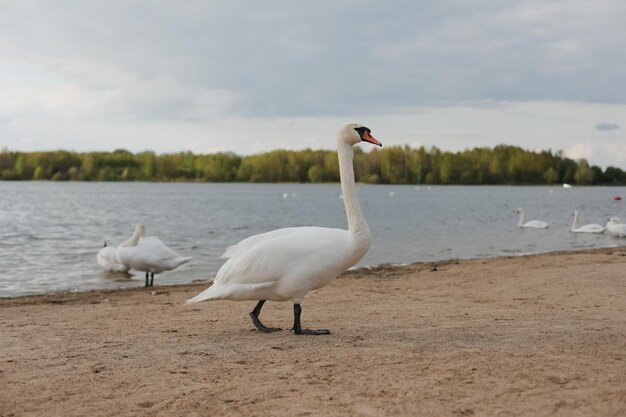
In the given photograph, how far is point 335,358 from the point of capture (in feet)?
19.7

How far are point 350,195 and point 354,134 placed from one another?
2.04 ft

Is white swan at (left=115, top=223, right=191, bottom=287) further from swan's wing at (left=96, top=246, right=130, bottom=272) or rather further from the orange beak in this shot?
the orange beak

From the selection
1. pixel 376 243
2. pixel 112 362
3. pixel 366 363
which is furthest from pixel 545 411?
pixel 376 243

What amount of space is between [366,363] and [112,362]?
216 cm

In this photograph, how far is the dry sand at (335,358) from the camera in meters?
4.76

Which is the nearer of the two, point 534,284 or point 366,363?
point 366,363

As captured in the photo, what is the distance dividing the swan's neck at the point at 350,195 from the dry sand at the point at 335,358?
1.08 meters

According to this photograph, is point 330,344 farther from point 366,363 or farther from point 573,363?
point 573,363

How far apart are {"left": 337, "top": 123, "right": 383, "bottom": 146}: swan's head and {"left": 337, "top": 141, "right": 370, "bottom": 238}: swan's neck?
6 centimetres

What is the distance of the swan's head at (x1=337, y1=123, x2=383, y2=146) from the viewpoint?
727 cm

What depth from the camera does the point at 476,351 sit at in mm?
6172

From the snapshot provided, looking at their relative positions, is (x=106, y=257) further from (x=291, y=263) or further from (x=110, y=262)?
(x=291, y=263)

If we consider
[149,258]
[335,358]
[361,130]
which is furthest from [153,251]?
[335,358]

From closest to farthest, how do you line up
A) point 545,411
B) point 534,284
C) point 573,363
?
1. point 545,411
2. point 573,363
3. point 534,284
